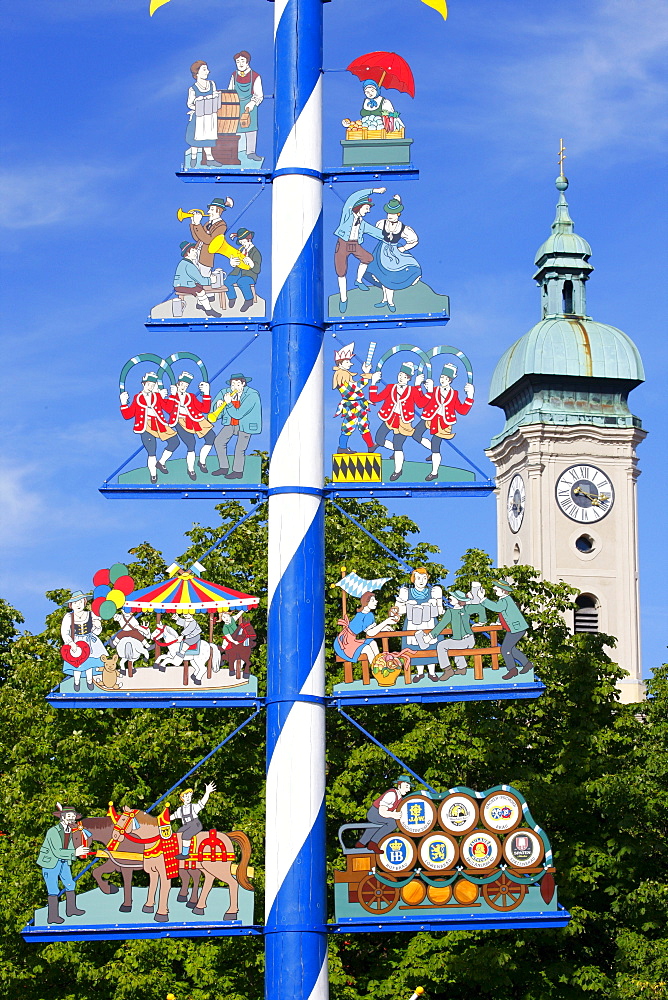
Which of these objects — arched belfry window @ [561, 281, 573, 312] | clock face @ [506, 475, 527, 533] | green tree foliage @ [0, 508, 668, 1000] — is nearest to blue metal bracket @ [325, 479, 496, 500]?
green tree foliage @ [0, 508, 668, 1000]

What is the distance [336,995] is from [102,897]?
41.2 ft

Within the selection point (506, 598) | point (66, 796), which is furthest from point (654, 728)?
point (506, 598)

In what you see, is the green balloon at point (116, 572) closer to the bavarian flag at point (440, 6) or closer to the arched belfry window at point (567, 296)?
the bavarian flag at point (440, 6)

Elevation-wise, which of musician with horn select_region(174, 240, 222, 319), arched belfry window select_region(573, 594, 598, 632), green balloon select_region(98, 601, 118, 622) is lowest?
green balloon select_region(98, 601, 118, 622)

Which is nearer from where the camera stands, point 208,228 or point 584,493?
point 208,228

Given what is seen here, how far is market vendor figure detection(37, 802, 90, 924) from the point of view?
10969mm

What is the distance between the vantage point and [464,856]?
11180 mm

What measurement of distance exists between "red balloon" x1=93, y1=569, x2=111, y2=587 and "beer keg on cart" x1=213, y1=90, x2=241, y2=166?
10.8 ft

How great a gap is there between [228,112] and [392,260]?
183 centimetres

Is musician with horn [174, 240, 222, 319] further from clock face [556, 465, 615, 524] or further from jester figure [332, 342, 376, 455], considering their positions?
clock face [556, 465, 615, 524]

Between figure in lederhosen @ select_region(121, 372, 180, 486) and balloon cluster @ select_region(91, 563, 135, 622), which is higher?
figure in lederhosen @ select_region(121, 372, 180, 486)

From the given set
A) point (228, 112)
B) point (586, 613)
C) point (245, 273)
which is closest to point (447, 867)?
point (245, 273)

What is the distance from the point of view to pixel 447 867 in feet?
36.6

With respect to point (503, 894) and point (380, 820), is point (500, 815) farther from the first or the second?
point (380, 820)
